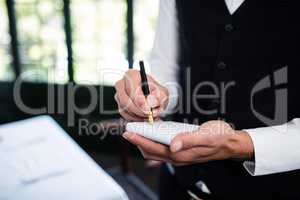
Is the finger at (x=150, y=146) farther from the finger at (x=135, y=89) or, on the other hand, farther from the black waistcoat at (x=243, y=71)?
the black waistcoat at (x=243, y=71)

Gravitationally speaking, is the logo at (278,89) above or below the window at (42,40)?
below

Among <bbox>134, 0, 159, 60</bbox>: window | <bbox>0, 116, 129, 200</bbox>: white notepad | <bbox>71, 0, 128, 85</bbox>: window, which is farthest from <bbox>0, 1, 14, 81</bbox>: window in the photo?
<bbox>0, 116, 129, 200</bbox>: white notepad

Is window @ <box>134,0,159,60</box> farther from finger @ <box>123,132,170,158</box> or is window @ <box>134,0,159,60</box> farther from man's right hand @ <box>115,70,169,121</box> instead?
finger @ <box>123,132,170,158</box>

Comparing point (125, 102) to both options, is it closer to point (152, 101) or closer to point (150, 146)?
point (152, 101)

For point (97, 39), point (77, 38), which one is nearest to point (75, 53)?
point (77, 38)

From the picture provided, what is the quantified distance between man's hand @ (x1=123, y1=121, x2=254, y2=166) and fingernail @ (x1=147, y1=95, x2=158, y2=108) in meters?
0.14

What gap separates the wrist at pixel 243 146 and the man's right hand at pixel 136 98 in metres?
0.24

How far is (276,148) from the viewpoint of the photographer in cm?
83

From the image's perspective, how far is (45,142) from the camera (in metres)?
1.38

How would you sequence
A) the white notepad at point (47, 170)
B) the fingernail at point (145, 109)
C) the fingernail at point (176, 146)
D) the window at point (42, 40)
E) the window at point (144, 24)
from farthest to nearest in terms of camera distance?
the window at point (42, 40) < the window at point (144, 24) < the white notepad at point (47, 170) < the fingernail at point (145, 109) < the fingernail at point (176, 146)

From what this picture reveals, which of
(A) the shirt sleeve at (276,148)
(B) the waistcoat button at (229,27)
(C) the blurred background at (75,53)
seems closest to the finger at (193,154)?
(A) the shirt sleeve at (276,148)

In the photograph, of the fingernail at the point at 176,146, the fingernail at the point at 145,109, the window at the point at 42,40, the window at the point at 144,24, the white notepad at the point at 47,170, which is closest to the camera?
the fingernail at the point at 176,146

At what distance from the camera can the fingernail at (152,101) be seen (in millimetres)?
923

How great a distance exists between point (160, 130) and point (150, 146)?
4 centimetres
